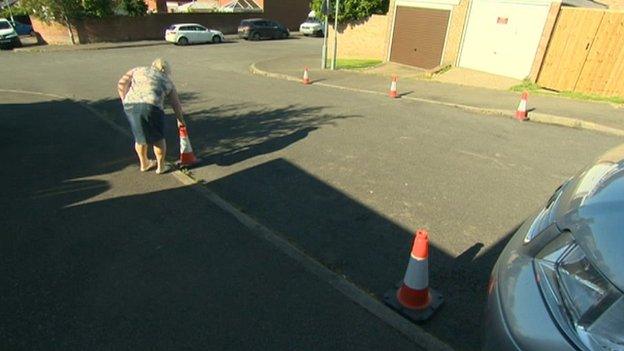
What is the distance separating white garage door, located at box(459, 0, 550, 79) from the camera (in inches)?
495


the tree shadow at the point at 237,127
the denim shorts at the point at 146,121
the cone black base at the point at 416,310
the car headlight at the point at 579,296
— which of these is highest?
the car headlight at the point at 579,296

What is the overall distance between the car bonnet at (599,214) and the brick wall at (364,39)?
17673 millimetres

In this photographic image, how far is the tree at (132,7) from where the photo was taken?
1168 inches

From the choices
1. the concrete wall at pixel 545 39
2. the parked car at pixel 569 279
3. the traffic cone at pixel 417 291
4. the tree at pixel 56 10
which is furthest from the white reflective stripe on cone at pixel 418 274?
the tree at pixel 56 10

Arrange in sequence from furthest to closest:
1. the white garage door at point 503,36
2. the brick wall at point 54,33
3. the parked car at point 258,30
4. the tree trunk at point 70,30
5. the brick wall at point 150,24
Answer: the parked car at point 258,30
the brick wall at point 150,24
the brick wall at point 54,33
the tree trunk at point 70,30
the white garage door at point 503,36

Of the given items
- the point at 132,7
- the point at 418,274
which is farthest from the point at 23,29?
the point at 418,274

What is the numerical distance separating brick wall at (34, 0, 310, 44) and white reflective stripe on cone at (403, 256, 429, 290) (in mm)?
31230

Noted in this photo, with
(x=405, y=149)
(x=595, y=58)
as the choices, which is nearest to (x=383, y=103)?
(x=405, y=149)

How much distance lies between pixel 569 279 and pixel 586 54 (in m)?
12.1

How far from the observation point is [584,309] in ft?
5.42

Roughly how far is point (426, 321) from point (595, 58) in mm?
11438

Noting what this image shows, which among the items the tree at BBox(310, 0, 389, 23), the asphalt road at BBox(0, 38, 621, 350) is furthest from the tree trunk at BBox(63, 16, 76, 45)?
the asphalt road at BBox(0, 38, 621, 350)

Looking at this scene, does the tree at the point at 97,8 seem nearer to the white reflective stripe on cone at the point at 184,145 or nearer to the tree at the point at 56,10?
the tree at the point at 56,10

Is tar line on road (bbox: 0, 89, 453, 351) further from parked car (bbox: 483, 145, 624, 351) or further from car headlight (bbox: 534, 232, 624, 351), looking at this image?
car headlight (bbox: 534, 232, 624, 351)
